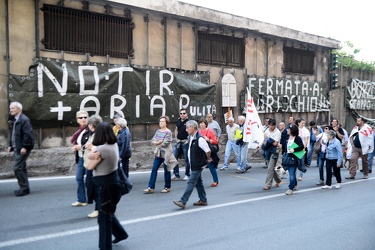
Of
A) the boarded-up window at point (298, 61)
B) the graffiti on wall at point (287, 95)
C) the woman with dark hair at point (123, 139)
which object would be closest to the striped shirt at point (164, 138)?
the woman with dark hair at point (123, 139)

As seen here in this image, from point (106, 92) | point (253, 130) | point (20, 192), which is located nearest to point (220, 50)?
point (106, 92)

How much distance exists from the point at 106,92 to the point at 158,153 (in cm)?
358

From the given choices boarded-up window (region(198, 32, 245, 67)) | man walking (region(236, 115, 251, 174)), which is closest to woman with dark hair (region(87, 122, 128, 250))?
man walking (region(236, 115, 251, 174))

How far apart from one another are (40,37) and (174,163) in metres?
5.15

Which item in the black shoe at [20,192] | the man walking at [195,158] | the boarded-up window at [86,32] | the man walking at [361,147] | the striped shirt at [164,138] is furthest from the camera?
the man walking at [361,147]

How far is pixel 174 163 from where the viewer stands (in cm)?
828

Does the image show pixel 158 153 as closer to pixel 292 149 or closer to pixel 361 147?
pixel 292 149

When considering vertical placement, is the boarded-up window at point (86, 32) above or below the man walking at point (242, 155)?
above

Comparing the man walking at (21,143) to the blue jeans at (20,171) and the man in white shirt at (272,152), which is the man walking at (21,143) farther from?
the man in white shirt at (272,152)

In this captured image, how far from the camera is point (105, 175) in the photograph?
4449 millimetres

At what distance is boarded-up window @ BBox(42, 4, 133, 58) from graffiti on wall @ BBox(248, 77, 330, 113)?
6.17 m

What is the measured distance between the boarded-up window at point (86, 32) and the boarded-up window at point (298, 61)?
9018 millimetres

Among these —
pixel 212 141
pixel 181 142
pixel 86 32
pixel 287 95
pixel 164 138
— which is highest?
pixel 86 32

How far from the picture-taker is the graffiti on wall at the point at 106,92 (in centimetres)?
960
